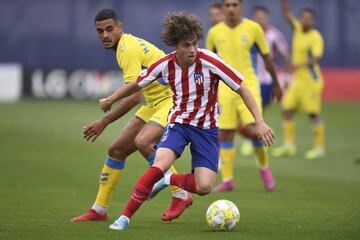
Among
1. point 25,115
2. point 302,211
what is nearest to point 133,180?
point 302,211

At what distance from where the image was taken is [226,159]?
1283 cm

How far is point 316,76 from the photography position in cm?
1848

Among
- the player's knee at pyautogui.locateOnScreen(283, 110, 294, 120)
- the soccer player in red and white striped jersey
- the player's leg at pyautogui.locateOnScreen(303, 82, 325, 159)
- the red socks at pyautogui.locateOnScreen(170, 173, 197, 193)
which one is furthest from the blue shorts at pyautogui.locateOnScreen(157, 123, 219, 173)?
the player's knee at pyautogui.locateOnScreen(283, 110, 294, 120)

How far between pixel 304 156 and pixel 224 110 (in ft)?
16.4

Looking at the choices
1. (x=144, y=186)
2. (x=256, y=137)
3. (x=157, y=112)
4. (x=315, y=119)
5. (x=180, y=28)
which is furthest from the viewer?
(x=315, y=119)

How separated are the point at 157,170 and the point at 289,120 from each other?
9.54 metres

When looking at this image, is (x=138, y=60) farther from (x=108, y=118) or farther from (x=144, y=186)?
(x=144, y=186)

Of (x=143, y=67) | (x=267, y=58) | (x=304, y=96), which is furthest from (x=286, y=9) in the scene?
(x=143, y=67)

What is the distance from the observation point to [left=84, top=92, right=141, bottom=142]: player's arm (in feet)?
30.0

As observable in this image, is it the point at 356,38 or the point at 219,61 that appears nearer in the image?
the point at 219,61

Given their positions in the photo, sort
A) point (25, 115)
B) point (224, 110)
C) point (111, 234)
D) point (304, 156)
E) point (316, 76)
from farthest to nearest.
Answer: point (25, 115) → point (316, 76) → point (304, 156) → point (224, 110) → point (111, 234)

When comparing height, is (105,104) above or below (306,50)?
above

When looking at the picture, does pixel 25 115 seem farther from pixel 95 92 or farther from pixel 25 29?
pixel 25 29

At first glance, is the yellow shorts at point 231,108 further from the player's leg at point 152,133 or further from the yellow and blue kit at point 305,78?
the yellow and blue kit at point 305,78
